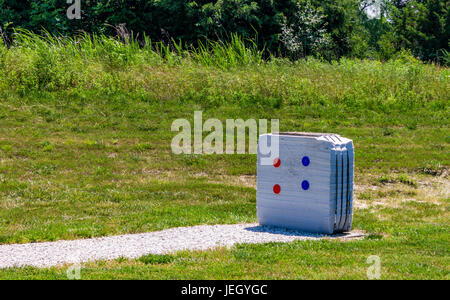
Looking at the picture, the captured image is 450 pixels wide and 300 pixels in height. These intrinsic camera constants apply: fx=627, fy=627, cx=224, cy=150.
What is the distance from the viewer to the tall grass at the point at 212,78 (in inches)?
727

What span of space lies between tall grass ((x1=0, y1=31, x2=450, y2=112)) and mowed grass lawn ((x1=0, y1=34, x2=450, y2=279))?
5cm

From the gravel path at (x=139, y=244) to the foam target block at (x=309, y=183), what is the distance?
0.22m

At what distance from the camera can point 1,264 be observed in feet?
23.7

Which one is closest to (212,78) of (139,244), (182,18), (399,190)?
(399,190)

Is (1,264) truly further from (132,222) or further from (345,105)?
(345,105)

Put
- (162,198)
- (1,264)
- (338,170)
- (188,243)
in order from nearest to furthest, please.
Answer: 1. (1,264)
2. (188,243)
3. (338,170)
4. (162,198)

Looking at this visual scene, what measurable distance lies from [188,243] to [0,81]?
12074 millimetres

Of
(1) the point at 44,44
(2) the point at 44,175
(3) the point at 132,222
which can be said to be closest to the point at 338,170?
(3) the point at 132,222

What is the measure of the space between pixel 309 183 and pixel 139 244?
2.47 metres

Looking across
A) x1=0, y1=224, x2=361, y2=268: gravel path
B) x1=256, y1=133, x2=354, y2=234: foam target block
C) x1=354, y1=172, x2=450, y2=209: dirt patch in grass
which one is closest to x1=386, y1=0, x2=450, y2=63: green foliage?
x1=354, y1=172, x2=450, y2=209: dirt patch in grass
